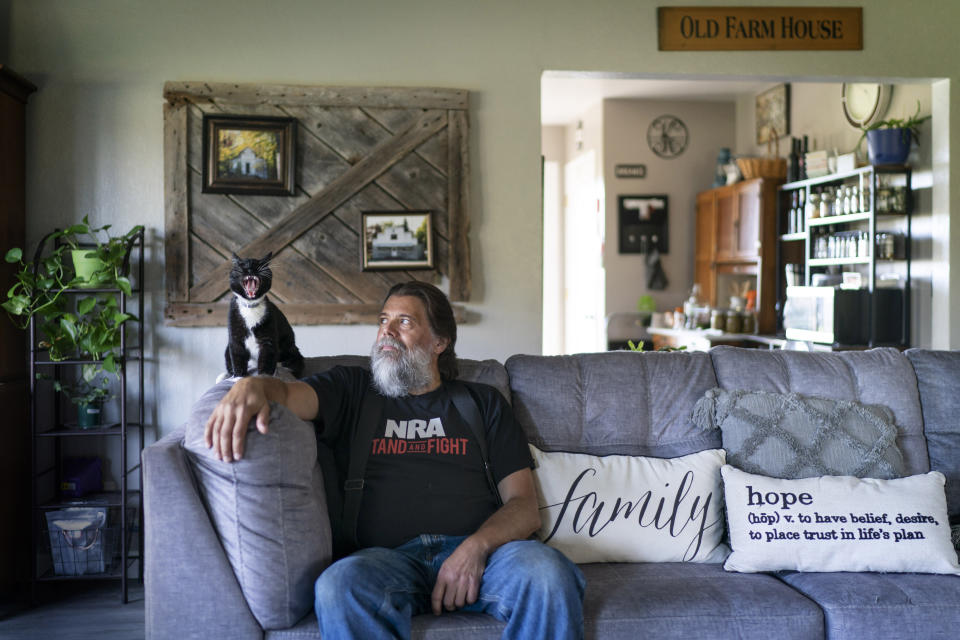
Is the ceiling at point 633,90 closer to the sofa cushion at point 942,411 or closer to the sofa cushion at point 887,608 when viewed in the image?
the sofa cushion at point 942,411

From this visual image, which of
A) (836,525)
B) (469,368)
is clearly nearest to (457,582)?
(469,368)

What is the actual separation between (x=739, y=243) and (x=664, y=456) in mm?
4377

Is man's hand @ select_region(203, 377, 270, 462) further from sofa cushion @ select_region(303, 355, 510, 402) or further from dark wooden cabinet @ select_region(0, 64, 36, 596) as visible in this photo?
dark wooden cabinet @ select_region(0, 64, 36, 596)

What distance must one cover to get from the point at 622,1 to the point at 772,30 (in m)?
0.68

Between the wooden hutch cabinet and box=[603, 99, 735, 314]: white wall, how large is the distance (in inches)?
6.7

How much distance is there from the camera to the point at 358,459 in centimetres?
206

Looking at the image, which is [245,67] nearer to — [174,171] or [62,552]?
[174,171]

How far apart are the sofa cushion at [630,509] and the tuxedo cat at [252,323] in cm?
82

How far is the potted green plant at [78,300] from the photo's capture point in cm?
304

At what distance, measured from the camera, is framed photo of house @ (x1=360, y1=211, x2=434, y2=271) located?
3.48 meters

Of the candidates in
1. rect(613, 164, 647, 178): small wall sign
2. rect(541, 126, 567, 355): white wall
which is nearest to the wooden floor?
rect(613, 164, 647, 178): small wall sign

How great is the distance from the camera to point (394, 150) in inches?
137

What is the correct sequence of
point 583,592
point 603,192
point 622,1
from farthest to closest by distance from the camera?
point 603,192, point 622,1, point 583,592

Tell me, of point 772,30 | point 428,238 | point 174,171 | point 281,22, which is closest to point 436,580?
point 428,238
